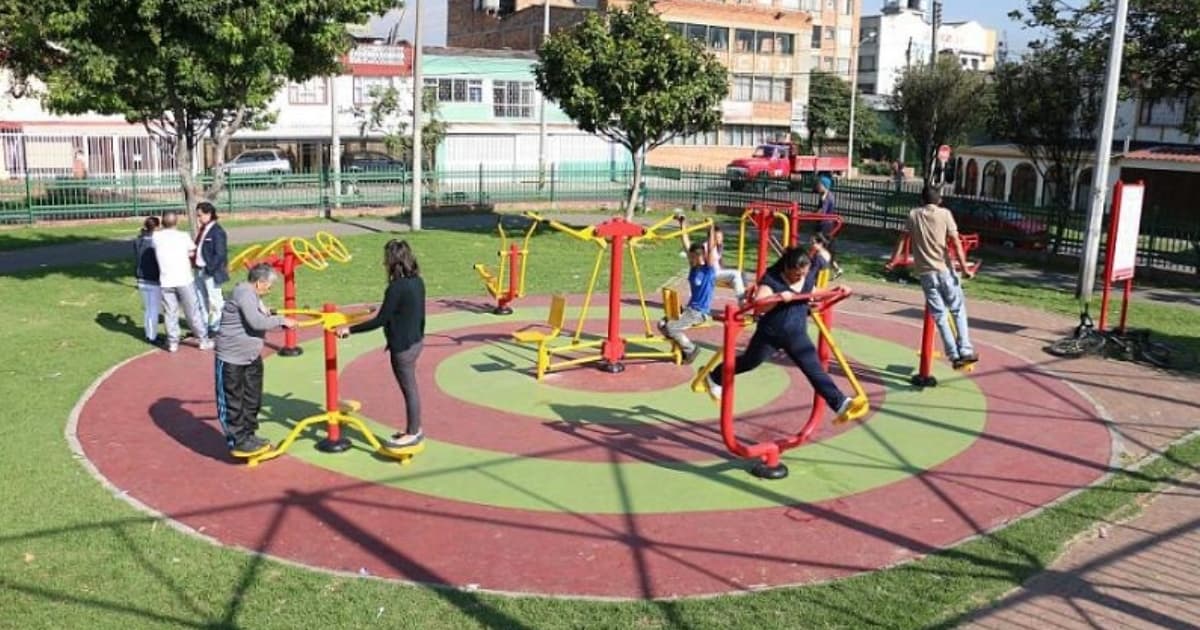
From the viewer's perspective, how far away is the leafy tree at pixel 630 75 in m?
24.5

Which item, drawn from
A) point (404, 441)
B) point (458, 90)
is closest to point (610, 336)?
point (404, 441)

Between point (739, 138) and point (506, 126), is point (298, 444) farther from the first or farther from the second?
point (739, 138)

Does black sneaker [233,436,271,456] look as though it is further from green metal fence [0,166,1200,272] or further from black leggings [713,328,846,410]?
green metal fence [0,166,1200,272]

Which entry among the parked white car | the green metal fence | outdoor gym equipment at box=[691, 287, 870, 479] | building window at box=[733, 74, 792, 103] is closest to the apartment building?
building window at box=[733, 74, 792, 103]

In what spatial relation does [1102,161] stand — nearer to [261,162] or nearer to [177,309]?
[177,309]

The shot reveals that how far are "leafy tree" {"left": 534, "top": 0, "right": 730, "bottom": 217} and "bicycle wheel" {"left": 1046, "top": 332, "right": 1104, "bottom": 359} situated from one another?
1320 cm

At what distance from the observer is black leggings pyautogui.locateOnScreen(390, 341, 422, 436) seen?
8.51m

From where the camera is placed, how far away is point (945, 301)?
11.6 m

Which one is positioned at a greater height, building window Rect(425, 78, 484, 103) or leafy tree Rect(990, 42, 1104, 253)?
building window Rect(425, 78, 484, 103)

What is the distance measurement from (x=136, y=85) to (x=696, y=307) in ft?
30.5

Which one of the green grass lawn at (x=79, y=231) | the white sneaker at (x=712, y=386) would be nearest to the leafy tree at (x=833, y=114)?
the green grass lawn at (x=79, y=231)

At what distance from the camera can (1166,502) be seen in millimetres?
8117

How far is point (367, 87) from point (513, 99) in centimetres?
829

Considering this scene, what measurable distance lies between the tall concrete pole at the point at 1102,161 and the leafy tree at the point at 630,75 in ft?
33.2
